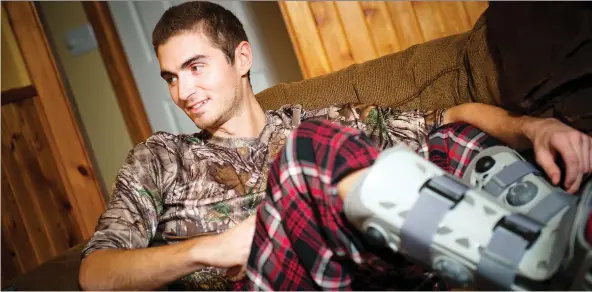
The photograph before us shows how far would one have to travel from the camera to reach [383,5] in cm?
213

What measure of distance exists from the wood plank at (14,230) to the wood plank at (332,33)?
1.81m

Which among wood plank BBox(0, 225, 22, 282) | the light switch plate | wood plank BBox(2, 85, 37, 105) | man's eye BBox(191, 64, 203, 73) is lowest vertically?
wood plank BBox(0, 225, 22, 282)

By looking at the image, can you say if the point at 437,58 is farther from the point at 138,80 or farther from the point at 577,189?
the point at 138,80

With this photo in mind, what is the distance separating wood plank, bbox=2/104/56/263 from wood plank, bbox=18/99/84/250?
0.01m

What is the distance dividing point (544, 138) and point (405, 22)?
4.24 ft

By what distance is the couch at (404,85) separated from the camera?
1.23 meters

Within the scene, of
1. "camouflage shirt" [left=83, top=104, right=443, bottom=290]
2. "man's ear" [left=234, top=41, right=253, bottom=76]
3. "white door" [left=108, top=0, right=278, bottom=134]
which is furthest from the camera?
"white door" [left=108, top=0, right=278, bottom=134]

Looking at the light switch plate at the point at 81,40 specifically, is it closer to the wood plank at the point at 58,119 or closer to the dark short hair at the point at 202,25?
the wood plank at the point at 58,119

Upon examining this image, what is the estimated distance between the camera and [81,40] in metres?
3.12

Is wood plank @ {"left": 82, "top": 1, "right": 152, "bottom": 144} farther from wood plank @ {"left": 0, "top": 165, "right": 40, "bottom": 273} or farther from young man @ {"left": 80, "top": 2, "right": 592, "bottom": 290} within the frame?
young man @ {"left": 80, "top": 2, "right": 592, "bottom": 290}

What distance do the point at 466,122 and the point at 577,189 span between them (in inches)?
11.6

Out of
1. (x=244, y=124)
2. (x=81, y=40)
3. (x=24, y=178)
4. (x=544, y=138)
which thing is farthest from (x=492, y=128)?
(x=81, y=40)

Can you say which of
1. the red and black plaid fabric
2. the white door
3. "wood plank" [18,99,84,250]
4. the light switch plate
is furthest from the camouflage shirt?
the light switch plate

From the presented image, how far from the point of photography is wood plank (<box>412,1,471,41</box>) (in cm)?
212
